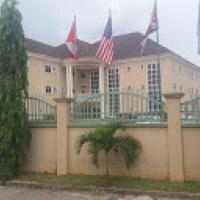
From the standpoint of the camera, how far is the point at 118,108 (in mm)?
8430

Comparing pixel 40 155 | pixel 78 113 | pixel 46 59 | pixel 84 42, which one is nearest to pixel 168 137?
pixel 78 113

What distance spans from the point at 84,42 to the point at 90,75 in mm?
5910

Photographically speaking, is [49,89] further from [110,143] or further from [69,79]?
[110,143]

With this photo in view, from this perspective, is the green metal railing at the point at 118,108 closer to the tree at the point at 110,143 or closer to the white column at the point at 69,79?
the tree at the point at 110,143

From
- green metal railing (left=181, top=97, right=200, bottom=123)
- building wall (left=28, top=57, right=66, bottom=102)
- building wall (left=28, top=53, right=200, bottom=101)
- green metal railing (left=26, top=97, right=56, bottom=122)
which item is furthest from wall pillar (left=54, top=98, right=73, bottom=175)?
building wall (left=28, top=53, right=200, bottom=101)

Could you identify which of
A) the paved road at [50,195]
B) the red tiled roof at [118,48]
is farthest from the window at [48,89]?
the paved road at [50,195]

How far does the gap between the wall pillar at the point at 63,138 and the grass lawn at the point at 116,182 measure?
1.06ft

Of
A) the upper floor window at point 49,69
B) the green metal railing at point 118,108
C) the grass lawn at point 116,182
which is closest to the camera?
the grass lawn at point 116,182

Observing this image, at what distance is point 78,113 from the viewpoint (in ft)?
28.5

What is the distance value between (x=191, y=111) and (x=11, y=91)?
4.80 metres

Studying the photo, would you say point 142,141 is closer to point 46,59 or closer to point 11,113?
point 11,113

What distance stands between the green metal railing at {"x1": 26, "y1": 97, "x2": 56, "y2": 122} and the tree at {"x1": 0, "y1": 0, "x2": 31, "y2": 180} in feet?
2.12

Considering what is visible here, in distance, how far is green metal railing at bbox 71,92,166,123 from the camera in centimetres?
793

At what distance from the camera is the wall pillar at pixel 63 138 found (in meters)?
8.61
